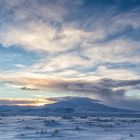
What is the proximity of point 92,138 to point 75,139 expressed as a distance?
1285 mm

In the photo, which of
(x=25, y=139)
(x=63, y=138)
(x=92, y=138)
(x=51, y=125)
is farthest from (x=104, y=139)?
(x=51, y=125)

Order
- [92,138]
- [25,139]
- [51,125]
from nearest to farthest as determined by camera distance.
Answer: [25,139] < [92,138] < [51,125]

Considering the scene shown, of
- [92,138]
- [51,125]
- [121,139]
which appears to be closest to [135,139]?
[121,139]

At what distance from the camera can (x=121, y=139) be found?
2072cm

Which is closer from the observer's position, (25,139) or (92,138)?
(25,139)

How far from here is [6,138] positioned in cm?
2072

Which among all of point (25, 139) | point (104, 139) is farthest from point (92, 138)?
point (25, 139)

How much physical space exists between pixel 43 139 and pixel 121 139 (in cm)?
476

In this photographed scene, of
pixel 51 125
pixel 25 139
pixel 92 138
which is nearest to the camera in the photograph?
pixel 25 139

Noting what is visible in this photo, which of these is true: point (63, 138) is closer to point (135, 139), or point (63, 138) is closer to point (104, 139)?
point (104, 139)

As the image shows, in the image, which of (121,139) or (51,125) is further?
(51,125)

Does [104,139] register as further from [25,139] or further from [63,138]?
[25,139]

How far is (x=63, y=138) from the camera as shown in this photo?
69.8 ft

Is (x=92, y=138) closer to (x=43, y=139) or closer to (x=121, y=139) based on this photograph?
(x=121, y=139)
